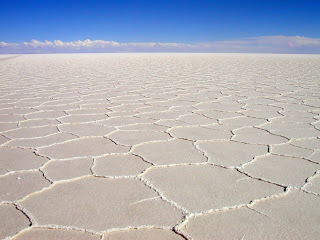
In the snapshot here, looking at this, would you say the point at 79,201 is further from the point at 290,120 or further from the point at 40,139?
the point at 290,120

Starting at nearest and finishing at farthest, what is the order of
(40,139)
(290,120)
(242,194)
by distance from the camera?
1. (242,194)
2. (40,139)
3. (290,120)

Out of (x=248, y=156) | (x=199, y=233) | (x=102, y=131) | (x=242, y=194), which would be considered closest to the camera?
(x=199, y=233)

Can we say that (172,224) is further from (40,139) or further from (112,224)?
(40,139)

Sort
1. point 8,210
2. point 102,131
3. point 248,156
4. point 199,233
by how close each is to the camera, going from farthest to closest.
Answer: point 102,131 < point 248,156 < point 8,210 < point 199,233

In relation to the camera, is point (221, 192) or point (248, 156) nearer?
point (221, 192)

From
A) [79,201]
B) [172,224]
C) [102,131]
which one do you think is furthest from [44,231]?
[102,131]

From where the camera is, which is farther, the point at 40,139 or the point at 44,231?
the point at 40,139

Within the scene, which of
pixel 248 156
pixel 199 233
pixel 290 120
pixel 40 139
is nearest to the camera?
pixel 199 233

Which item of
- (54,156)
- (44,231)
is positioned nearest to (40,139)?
(54,156)
